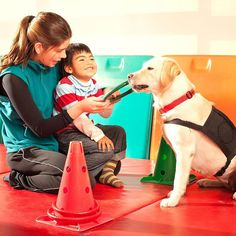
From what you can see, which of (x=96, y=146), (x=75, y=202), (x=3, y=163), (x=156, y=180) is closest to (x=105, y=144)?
(x=96, y=146)

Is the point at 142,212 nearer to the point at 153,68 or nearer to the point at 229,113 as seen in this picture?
the point at 153,68

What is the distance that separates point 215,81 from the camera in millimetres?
2307

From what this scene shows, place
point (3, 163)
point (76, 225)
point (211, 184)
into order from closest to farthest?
point (76, 225), point (211, 184), point (3, 163)

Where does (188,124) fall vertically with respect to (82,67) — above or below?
below

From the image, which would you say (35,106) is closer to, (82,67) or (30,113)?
(30,113)

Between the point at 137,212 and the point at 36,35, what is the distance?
31.3 inches

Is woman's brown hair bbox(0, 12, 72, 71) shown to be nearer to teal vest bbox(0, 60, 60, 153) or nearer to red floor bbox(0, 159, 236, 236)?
teal vest bbox(0, 60, 60, 153)

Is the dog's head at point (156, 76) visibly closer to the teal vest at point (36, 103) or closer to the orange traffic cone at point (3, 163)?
the teal vest at point (36, 103)

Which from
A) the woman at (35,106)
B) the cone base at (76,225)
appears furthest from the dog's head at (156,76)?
the cone base at (76,225)

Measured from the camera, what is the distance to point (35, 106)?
5.62 feet

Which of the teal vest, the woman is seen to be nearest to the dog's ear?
the woman

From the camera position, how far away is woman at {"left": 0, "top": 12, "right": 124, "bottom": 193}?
1692 mm

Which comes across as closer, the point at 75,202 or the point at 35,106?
the point at 75,202

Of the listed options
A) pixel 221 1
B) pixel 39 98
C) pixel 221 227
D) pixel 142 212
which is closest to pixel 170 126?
pixel 142 212
